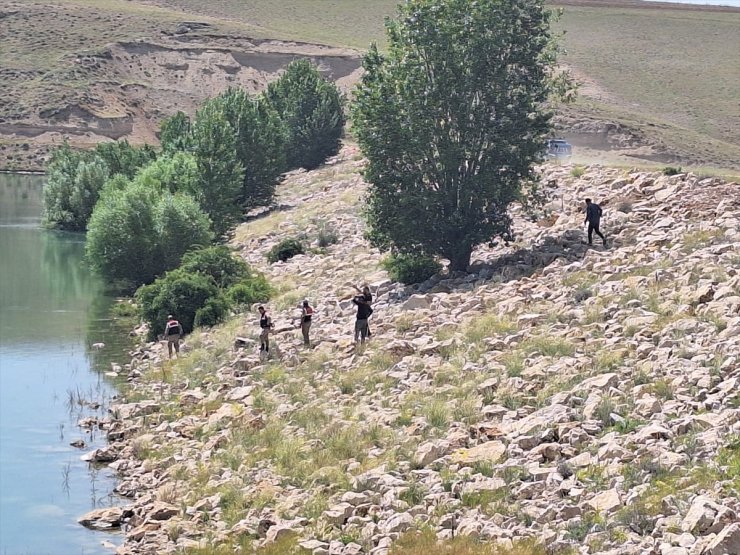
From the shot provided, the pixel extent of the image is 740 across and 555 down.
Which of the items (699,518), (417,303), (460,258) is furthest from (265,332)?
(699,518)

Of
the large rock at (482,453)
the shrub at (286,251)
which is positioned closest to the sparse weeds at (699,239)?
the large rock at (482,453)

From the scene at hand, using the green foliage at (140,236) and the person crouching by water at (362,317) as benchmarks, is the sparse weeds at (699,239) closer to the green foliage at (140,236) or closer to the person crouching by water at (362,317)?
the person crouching by water at (362,317)

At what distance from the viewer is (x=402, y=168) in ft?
129

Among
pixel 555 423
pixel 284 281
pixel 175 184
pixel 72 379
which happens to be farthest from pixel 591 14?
pixel 555 423

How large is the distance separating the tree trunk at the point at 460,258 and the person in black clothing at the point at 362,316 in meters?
7.83

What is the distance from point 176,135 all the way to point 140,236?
103 ft

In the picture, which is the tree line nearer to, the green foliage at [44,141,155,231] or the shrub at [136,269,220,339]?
the shrub at [136,269,220,339]

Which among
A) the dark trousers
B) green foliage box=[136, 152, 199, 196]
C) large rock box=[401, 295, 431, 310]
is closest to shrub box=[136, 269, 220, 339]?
large rock box=[401, 295, 431, 310]

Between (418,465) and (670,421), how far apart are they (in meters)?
4.53

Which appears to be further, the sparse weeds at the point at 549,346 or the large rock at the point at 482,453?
the sparse weeds at the point at 549,346

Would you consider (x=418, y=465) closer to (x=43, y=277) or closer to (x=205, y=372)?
(x=205, y=372)

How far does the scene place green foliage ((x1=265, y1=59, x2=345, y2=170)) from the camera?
84.9 m

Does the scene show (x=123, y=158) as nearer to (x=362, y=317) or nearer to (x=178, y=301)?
(x=178, y=301)

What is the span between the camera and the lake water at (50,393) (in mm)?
24016
